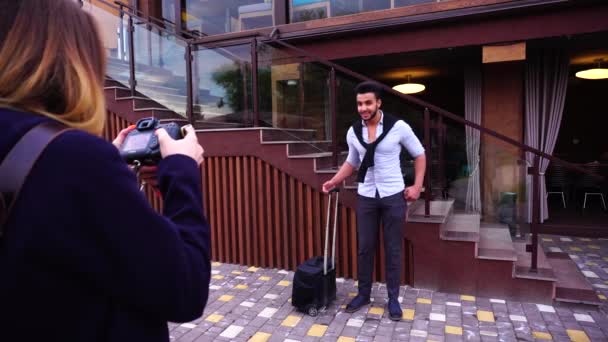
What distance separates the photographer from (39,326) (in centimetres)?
71

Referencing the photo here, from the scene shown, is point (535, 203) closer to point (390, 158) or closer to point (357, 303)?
point (390, 158)

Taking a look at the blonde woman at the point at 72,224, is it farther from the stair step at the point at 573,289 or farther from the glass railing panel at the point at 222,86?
the glass railing panel at the point at 222,86

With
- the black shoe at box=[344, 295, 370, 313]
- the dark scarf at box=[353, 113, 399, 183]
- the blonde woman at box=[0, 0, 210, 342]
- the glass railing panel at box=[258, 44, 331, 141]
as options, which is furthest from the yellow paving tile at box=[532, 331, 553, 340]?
the blonde woman at box=[0, 0, 210, 342]

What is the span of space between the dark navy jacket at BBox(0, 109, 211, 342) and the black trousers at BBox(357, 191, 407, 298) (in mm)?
2777

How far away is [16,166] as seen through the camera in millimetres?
654

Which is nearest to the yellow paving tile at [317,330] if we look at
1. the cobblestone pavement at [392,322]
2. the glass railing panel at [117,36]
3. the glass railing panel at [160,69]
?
the cobblestone pavement at [392,322]

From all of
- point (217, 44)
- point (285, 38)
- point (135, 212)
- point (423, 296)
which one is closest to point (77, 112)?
point (135, 212)

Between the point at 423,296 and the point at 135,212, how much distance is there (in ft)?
11.7

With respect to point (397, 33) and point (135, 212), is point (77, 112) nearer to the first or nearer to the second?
point (135, 212)

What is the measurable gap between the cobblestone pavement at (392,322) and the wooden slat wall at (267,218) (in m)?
0.55

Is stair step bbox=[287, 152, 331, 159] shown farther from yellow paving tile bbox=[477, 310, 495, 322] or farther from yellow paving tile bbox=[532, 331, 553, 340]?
yellow paving tile bbox=[532, 331, 553, 340]

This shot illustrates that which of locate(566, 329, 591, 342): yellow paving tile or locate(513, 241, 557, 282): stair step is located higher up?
locate(513, 241, 557, 282): stair step

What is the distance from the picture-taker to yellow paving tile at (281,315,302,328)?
326cm

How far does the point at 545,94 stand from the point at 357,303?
5257 millimetres
